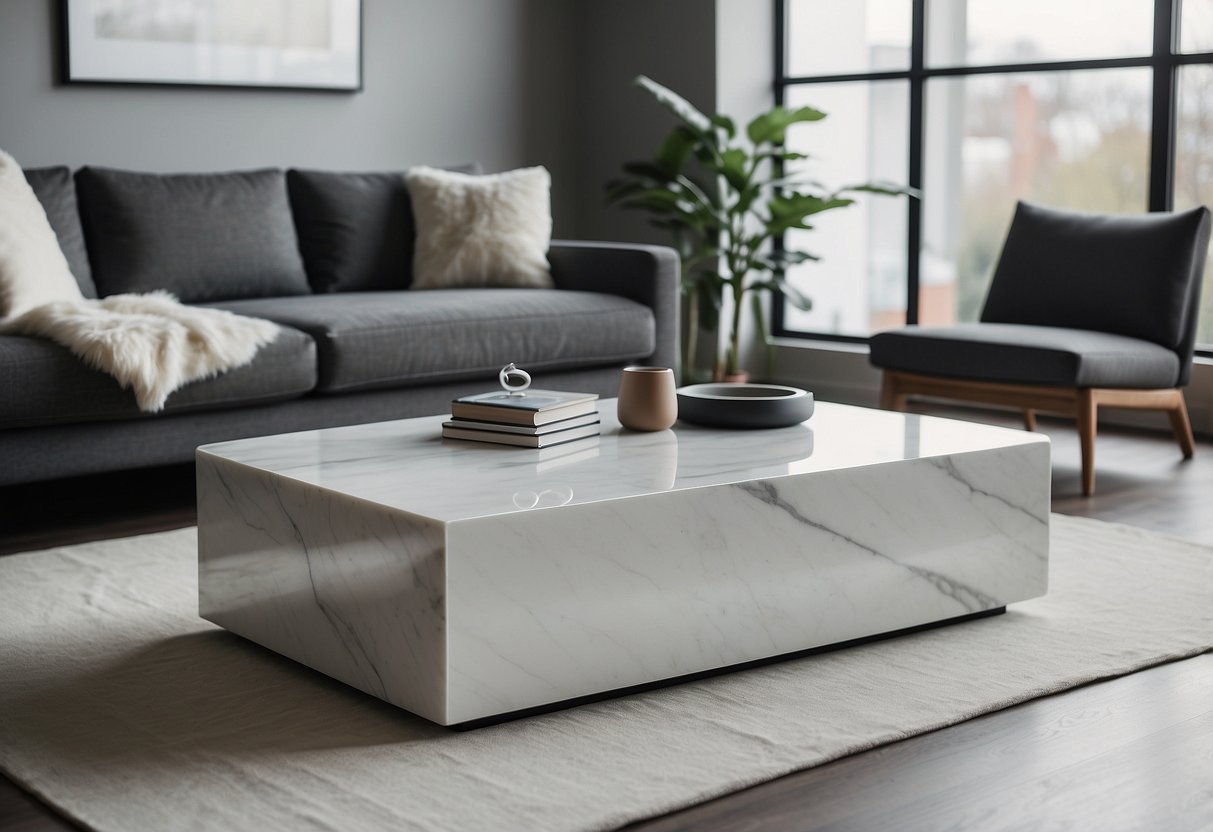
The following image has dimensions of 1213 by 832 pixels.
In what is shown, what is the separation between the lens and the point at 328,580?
7.30 ft

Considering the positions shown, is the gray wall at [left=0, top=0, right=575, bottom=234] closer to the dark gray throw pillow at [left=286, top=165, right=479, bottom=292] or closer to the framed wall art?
the framed wall art

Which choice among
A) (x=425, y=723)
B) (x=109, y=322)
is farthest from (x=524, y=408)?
(x=109, y=322)

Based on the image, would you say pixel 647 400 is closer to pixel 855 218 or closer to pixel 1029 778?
pixel 1029 778

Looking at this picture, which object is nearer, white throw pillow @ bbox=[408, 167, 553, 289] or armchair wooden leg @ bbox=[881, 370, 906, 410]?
armchair wooden leg @ bbox=[881, 370, 906, 410]

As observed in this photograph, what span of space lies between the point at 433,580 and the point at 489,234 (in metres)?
2.82

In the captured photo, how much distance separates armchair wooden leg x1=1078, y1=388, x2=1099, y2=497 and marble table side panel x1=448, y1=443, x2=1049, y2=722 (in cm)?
122

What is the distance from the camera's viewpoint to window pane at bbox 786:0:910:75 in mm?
5578

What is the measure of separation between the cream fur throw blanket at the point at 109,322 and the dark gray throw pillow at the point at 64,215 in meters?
0.09

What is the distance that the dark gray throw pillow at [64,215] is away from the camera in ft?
13.5

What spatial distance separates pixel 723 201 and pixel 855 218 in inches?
25.3

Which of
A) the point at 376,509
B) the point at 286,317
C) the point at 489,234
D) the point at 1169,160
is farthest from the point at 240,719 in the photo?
the point at 1169,160

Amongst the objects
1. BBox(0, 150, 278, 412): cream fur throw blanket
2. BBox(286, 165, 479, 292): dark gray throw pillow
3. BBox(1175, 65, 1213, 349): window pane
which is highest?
BBox(1175, 65, 1213, 349): window pane

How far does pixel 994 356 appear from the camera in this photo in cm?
402

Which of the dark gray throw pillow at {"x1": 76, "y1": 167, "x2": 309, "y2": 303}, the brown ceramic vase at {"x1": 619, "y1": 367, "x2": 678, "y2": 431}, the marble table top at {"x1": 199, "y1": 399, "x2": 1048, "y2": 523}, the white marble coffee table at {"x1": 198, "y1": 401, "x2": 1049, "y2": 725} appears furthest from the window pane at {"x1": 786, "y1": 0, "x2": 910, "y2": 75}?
the brown ceramic vase at {"x1": 619, "y1": 367, "x2": 678, "y2": 431}
